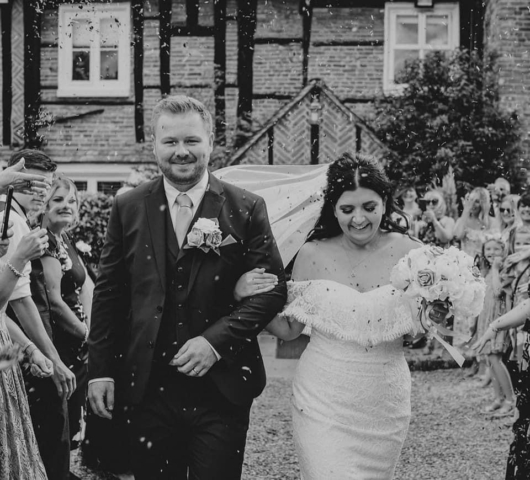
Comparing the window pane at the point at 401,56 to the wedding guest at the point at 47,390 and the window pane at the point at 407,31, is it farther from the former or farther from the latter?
the wedding guest at the point at 47,390

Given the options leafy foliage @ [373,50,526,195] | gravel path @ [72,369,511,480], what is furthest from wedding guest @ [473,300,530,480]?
leafy foliage @ [373,50,526,195]

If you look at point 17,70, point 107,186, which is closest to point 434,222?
point 107,186

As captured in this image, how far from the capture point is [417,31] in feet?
49.1

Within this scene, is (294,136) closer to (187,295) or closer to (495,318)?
(495,318)

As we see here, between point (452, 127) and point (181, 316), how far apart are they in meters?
9.99

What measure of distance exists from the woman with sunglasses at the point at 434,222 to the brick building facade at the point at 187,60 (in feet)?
15.7

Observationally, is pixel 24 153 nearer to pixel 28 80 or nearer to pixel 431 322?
pixel 431 322

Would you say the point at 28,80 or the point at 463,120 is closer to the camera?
the point at 463,120

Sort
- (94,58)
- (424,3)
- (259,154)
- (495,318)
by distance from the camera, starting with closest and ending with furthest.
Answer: (495,318) < (259,154) < (424,3) < (94,58)

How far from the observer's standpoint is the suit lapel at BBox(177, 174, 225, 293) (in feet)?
11.1

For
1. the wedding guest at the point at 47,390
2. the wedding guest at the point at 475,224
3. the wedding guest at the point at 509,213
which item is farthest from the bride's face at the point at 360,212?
the wedding guest at the point at 475,224

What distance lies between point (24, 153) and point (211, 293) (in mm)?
1465

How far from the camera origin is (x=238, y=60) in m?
15.0

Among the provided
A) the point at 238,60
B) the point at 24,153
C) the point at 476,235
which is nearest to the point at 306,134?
the point at 238,60
